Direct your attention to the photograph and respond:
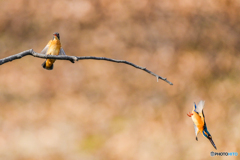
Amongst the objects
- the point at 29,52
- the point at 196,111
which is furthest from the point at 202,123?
the point at 29,52

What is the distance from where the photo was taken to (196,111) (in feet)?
3.50

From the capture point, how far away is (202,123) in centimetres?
107

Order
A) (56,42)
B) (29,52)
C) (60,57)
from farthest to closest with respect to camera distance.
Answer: (56,42) < (29,52) < (60,57)

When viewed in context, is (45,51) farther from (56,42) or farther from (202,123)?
(202,123)

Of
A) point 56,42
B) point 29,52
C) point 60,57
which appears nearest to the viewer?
point 60,57

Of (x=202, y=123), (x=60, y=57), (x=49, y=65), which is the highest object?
(x=49, y=65)

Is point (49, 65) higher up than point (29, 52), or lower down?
higher up

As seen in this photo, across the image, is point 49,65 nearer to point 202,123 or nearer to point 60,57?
point 60,57

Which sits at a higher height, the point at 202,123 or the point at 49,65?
the point at 49,65

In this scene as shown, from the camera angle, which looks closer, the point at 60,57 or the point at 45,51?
the point at 60,57

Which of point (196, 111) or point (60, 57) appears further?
point (196, 111)

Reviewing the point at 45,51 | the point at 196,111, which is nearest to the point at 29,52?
the point at 45,51

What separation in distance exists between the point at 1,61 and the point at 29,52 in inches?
5.0

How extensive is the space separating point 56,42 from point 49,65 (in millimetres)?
157
